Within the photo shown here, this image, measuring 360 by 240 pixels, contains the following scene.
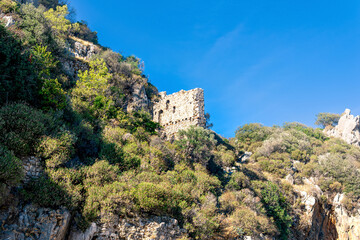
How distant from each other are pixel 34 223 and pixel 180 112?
1916cm

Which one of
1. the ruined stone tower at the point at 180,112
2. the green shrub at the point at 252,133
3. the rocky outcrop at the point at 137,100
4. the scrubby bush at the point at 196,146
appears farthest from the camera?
the green shrub at the point at 252,133

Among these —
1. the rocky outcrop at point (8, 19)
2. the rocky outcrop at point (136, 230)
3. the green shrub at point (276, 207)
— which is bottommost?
the rocky outcrop at point (136, 230)

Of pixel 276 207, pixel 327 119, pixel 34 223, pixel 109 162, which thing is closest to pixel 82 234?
pixel 34 223

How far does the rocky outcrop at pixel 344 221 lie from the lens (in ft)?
85.0

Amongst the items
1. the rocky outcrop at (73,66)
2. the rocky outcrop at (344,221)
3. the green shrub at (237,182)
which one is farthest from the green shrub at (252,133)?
the rocky outcrop at (73,66)

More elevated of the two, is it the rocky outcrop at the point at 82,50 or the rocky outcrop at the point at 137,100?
the rocky outcrop at the point at 82,50

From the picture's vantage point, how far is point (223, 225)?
14523mm

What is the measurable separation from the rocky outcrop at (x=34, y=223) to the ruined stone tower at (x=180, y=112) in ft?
53.4

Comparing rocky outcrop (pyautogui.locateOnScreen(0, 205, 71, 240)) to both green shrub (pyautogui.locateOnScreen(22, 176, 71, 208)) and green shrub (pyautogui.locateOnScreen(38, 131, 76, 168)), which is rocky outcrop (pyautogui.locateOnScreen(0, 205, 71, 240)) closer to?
green shrub (pyautogui.locateOnScreen(22, 176, 71, 208))

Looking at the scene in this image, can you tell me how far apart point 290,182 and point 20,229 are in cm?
2486

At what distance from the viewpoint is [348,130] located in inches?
2066

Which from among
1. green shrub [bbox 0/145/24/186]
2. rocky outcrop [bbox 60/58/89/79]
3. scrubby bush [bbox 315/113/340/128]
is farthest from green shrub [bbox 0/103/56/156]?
scrubby bush [bbox 315/113/340/128]

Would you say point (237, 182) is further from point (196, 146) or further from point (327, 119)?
point (327, 119)

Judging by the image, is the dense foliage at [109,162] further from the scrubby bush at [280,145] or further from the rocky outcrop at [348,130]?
the rocky outcrop at [348,130]
